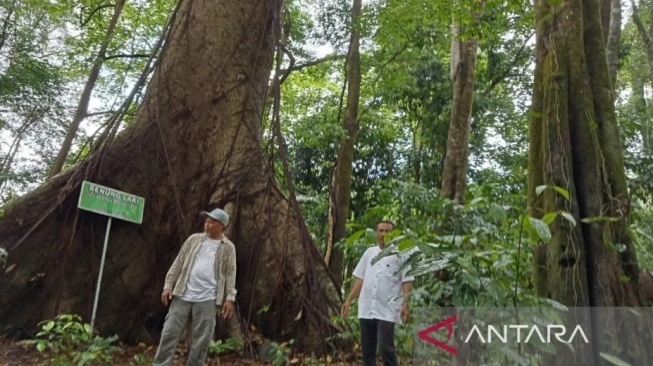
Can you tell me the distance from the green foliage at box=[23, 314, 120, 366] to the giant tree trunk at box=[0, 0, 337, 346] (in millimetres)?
585

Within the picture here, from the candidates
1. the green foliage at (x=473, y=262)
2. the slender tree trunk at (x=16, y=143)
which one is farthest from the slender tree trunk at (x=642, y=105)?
the slender tree trunk at (x=16, y=143)

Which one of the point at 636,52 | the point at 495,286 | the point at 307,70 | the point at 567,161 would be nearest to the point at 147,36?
the point at 307,70

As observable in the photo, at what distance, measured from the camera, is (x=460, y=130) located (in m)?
9.02

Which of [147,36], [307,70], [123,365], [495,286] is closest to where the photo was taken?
[495,286]

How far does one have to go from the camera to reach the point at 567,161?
12.1ft

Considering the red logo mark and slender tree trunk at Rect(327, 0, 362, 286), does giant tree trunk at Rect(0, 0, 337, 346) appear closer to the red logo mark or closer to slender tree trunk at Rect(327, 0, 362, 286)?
the red logo mark

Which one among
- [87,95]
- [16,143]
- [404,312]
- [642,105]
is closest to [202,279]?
[404,312]

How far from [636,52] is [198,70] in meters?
15.8

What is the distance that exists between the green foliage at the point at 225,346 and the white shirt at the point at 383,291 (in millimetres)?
1258

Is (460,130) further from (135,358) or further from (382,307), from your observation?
(135,358)

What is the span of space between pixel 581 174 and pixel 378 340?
76.8 inches

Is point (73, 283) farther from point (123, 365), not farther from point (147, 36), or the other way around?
point (147, 36)

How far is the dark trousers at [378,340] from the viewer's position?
4.45 metres

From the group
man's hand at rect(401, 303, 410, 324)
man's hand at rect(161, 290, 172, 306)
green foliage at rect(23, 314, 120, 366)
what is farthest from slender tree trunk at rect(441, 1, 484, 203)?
green foliage at rect(23, 314, 120, 366)
